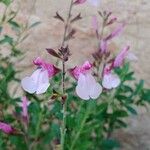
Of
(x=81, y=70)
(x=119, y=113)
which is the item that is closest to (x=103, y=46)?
(x=119, y=113)

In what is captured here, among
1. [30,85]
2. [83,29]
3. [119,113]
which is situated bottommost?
[119,113]

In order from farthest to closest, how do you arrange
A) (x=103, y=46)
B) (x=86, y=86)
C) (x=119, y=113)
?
1. (x=119, y=113)
2. (x=103, y=46)
3. (x=86, y=86)

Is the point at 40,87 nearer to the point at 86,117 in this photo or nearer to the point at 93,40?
the point at 86,117

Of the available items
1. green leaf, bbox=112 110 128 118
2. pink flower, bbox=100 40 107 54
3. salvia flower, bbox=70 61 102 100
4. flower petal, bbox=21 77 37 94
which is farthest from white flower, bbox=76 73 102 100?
green leaf, bbox=112 110 128 118

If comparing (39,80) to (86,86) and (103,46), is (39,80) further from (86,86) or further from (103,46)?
(103,46)

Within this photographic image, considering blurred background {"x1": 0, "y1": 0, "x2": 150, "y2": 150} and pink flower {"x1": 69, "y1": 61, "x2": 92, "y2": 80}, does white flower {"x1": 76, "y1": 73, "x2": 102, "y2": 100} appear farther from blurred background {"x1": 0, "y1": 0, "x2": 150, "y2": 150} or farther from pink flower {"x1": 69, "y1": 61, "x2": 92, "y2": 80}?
blurred background {"x1": 0, "y1": 0, "x2": 150, "y2": 150}

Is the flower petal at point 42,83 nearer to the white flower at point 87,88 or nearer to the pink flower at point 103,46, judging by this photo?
the white flower at point 87,88

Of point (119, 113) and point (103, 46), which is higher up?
point (103, 46)
